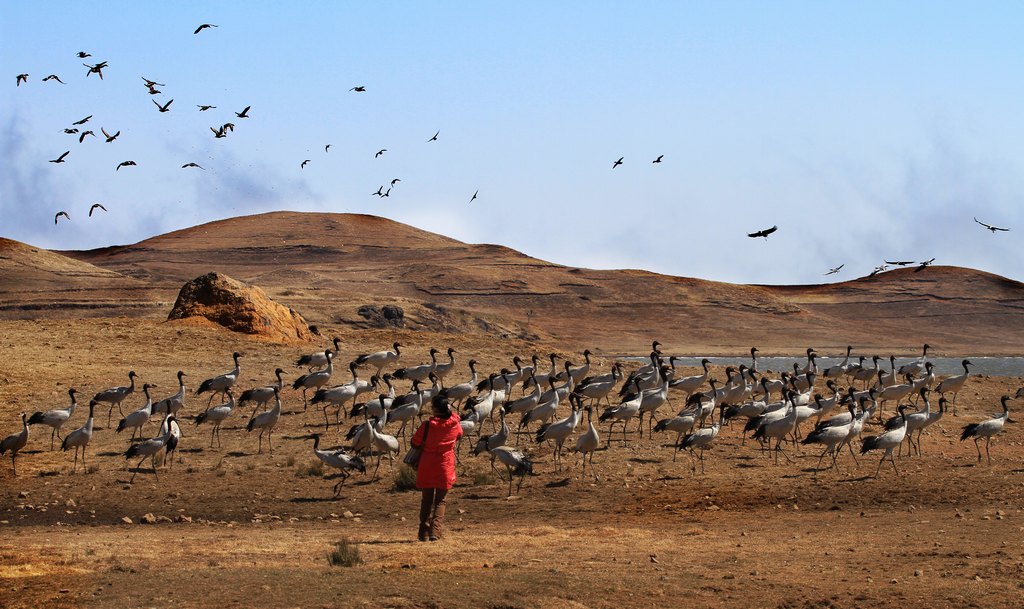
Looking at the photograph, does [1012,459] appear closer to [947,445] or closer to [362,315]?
[947,445]

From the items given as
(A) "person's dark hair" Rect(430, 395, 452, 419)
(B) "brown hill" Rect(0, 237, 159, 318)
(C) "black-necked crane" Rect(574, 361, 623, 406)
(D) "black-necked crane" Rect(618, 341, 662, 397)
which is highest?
(B) "brown hill" Rect(0, 237, 159, 318)

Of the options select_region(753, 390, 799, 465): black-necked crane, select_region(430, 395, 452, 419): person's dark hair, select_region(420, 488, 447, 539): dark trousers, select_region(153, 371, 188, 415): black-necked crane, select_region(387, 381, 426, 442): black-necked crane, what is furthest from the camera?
select_region(153, 371, 188, 415): black-necked crane

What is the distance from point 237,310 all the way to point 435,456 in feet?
81.7

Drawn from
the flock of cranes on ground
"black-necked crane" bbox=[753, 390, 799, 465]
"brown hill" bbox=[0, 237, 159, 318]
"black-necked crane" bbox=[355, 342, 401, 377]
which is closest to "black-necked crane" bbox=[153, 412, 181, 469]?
the flock of cranes on ground

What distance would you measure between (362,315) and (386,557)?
48261mm

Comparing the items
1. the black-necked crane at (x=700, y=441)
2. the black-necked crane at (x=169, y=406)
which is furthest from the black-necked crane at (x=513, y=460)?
the black-necked crane at (x=169, y=406)

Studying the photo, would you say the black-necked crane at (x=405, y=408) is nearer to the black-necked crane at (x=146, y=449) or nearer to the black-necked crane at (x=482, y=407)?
the black-necked crane at (x=482, y=407)

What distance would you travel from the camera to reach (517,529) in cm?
1573

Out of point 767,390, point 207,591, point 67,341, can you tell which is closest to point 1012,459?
point 767,390

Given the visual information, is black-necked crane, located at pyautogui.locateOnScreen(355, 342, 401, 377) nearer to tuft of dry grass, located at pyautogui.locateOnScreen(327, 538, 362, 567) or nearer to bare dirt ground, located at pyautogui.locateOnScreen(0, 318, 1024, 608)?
bare dirt ground, located at pyautogui.locateOnScreen(0, 318, 1024, 608)

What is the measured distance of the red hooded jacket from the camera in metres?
13.7

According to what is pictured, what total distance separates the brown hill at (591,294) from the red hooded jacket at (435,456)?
179 feet

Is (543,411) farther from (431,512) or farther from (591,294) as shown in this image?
(591,294)

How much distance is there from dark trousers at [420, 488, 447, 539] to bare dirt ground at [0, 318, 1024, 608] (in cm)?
28
